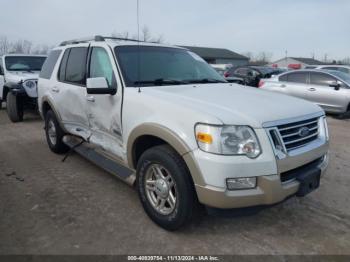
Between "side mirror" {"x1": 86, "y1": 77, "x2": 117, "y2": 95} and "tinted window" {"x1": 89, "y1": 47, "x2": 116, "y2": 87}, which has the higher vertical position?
"tinted window" {"x1": 89, "y1": 47, "x2": 116, "y2": 87}

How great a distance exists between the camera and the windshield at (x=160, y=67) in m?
3.61

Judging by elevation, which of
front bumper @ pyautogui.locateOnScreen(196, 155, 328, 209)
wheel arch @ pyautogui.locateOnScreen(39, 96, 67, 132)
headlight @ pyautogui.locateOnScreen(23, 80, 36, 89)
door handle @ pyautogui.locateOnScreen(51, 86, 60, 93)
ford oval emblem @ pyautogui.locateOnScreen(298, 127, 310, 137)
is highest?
door handle @ pyautogui.locateOnScreen(51, 86, 60, 93)

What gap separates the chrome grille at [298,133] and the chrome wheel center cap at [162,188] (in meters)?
1.12

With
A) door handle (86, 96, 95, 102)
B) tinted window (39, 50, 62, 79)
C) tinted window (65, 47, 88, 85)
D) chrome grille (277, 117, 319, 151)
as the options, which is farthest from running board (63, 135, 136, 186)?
chrome grille (277, 117, 319, 151)

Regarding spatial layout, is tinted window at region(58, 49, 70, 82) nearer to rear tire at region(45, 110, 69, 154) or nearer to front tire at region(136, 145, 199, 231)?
rear tire at region(45, 110, 69, 154)

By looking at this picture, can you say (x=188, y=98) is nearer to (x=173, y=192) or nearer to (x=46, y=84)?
(x=173, y=192)

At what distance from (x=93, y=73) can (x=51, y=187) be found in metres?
1.53

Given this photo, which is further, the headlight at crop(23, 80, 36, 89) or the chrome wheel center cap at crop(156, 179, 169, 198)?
the headlight at crop(23, 80, 36, 89)

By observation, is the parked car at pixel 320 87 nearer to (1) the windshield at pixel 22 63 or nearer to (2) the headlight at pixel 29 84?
(2) the headlight at pixel 29 84

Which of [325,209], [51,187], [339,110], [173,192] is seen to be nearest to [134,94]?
[173,192]

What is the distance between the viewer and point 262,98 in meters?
3.29

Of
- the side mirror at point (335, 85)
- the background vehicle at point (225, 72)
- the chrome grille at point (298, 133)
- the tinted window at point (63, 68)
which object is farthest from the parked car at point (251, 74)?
the chrome grille at point (298, 133)

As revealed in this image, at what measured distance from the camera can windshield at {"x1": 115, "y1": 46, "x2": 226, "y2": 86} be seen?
3607 mm

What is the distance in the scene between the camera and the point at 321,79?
33.6 feet
